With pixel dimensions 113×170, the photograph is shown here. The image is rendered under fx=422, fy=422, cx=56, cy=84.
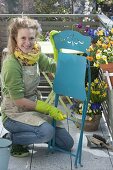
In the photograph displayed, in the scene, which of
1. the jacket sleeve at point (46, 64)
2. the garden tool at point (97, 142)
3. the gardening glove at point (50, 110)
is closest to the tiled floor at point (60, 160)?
the garden tool at point (97, 142)

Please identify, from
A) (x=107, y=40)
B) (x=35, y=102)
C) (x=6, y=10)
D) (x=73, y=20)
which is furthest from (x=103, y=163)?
(x=6, y=10)

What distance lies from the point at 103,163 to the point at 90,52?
147cm

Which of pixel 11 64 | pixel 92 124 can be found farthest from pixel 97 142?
pixel 11 64

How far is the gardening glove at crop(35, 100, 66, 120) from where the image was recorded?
3.43 m

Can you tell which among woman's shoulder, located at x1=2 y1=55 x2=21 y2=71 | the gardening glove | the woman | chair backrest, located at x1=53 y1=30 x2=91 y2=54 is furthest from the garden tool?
woman's shoulder, located at x1=2 y1=55 x2=21 y2=71

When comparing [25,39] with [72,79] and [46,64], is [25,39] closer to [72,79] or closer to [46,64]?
[46,64]

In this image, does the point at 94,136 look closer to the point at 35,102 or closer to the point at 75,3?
the point at 35,102

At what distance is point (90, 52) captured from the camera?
4676 mm

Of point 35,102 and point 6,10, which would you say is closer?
point 35,102

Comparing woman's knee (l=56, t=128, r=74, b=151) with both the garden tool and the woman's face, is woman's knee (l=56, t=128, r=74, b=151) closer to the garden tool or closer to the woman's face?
the garden tool

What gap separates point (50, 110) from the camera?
3.45 m

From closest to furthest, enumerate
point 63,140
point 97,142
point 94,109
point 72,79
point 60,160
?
point 72,79, point 60,160, point 63,140, point 97,142, point 94,109

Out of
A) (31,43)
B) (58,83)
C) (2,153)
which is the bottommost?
(2,153)

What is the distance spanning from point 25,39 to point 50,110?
2.13 ft
